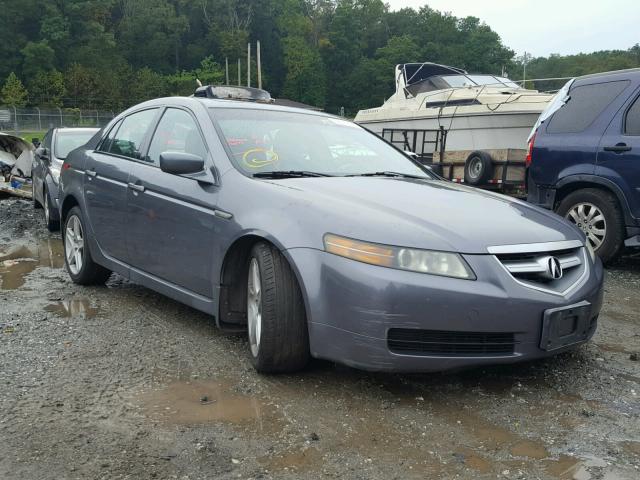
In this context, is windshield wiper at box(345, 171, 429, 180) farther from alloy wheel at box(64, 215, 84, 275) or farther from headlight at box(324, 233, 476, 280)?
alloy wheel at box(64, 215, 84, 275)

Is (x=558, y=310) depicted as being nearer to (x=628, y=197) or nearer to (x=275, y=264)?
(x=275, y=264)

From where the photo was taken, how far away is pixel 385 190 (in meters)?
3.81

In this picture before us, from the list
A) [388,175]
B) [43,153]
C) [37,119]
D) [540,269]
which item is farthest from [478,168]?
[37,119]

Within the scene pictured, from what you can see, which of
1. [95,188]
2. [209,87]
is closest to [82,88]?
[209,87]

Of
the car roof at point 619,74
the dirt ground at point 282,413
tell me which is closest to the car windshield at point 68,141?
the dirt ground at point 282,413

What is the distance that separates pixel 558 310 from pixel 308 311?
120 centimetres

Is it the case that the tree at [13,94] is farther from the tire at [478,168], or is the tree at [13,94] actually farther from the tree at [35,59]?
the tire at [478,168]

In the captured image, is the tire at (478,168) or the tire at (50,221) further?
the tire at (478,168)

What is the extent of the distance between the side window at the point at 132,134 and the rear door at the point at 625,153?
14.1 feet

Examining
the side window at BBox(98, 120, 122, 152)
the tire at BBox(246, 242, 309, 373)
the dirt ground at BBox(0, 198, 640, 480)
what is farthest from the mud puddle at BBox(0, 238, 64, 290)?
the tire at BBox(246, 242, 309, 373)

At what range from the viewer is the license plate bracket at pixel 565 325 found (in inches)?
124

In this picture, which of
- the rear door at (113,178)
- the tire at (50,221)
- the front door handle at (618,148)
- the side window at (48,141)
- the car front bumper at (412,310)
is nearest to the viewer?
the car front bumper at (412,310)

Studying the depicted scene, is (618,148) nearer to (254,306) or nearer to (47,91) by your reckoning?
(254,306)

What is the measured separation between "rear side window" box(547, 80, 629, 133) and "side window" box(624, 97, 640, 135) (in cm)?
27
